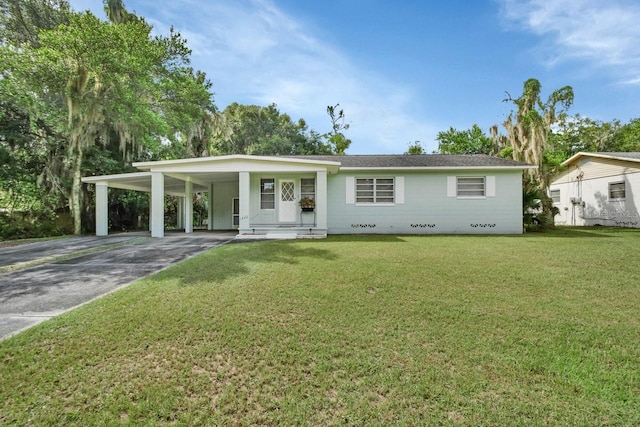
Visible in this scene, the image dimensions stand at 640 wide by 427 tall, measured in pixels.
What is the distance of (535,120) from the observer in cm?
1480

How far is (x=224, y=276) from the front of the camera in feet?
17.2

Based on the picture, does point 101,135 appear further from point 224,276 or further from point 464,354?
point 464,354

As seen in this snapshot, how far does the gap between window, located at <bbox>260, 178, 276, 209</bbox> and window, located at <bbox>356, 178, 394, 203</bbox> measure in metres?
3.56

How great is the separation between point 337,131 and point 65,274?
29.1 meters

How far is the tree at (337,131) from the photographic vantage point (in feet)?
103

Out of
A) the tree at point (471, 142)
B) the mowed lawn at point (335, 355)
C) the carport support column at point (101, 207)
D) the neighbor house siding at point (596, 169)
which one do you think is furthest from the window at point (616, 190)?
the carport support column at point (101, 207)

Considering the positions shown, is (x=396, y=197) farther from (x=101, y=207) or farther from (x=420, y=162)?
(x=101, y=207)

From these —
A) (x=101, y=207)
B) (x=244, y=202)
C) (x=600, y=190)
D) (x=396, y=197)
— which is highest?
(x=600, y=190)

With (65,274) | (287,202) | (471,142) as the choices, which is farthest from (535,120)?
(65,274)

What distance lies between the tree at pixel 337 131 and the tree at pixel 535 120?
16662mm

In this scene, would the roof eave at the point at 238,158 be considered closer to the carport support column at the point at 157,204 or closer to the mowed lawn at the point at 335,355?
the carport support column at the point at 157,204

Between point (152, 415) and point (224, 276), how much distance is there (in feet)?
10.0

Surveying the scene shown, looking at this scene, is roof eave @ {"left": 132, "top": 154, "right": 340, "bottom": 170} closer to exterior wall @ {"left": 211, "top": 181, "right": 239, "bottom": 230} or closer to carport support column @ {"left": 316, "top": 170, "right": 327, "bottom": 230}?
carport support column @ {"left": 316, "top": 170, "right": 327, "bottom": 230}

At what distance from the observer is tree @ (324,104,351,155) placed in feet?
103
